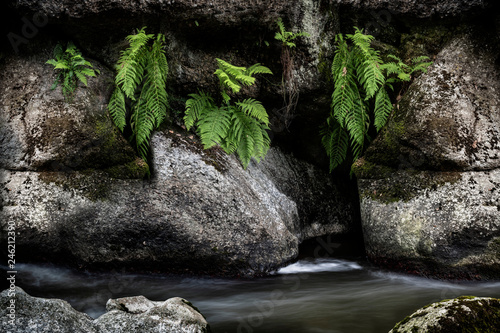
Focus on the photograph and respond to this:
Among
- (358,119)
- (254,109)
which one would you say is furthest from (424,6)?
(254,109)

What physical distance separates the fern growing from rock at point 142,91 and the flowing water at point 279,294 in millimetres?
1623

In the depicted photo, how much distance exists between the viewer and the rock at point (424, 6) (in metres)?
5.39

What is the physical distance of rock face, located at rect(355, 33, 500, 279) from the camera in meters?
4.77

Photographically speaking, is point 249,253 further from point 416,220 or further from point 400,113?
point 400,113

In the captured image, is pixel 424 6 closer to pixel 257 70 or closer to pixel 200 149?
pixel 257 70

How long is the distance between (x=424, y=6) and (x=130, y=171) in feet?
14.8

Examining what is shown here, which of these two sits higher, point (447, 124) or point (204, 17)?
point (204, 17)

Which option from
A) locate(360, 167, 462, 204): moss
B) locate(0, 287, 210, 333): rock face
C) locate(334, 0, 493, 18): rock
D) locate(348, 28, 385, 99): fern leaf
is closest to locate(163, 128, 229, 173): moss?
locate(360, 167, 462, 204): moss

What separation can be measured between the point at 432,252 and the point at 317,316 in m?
1.80

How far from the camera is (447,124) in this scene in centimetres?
515

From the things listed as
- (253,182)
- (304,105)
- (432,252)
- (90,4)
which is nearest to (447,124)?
(432,252)

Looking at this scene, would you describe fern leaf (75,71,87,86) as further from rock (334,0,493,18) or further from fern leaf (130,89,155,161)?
rock (334,0,493,18)

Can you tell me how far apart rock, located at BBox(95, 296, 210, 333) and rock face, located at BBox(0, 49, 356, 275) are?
5.93 feet

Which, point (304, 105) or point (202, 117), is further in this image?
point (304, 105)
